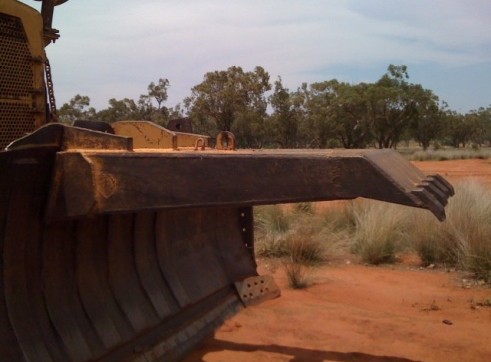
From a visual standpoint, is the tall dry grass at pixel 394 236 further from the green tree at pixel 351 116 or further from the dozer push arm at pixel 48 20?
the green tree at pixel 351 116

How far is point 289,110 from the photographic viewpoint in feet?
A: 114

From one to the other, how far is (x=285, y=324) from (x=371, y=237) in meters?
3.54

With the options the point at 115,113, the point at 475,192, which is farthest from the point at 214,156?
the point at 115,113

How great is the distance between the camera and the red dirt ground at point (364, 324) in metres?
4.18

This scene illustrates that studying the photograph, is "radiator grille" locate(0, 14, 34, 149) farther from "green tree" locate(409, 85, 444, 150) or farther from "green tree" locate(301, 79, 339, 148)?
"green tree" locate(409, 85, 444, 150)

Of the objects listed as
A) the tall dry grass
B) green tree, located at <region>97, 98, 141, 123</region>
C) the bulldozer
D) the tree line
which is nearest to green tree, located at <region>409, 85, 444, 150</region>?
the tree line

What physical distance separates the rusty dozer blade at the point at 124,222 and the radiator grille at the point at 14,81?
698 mm

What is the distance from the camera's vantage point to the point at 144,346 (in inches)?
149

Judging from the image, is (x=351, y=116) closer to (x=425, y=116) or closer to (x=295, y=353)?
(x=425, y=116)

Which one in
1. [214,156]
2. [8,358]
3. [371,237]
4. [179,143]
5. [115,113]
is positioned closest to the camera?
[214,156]

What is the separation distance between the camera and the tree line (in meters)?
31.3

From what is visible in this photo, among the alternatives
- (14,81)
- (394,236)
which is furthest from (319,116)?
(14,81)

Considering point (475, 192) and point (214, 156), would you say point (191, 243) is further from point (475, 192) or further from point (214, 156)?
point (475, 192)

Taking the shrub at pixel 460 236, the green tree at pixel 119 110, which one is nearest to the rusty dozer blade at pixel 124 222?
the shrub at pixel 460 236
